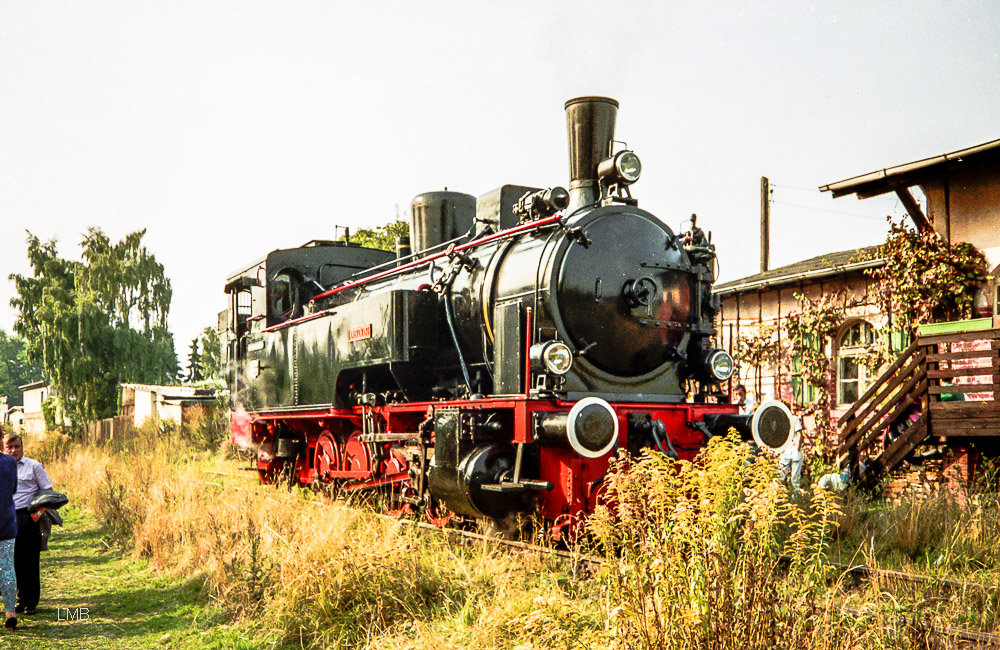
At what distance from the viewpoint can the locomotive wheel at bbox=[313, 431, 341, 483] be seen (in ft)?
33.7

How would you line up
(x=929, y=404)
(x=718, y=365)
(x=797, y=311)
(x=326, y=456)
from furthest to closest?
(x=797, y=311) → (x=326, y=456) → (x=929, y=404) → (x=718, y=365)

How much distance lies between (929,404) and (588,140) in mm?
5711

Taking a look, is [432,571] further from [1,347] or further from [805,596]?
[1,347]

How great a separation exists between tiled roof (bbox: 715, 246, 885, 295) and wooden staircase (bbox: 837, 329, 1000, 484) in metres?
1.98

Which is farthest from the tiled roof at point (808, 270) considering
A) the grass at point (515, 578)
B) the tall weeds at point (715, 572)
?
the tall weeds at point (715, 572)

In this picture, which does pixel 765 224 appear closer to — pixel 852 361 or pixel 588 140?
pixel 852 361

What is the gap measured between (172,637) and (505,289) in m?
3.82

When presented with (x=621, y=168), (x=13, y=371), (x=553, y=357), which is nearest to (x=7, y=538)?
(x=553, y=357)

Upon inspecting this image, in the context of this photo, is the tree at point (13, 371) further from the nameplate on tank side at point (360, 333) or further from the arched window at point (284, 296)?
the nameplate on tank side at point (360, 333)

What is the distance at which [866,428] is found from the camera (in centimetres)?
1106

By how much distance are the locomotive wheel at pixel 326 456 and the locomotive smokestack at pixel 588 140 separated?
14.4 ft

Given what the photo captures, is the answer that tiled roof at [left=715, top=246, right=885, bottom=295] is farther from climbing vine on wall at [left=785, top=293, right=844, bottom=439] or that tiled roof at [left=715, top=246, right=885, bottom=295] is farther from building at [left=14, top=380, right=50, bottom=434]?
building at [left=14, top=380, right=50, bottom=434]

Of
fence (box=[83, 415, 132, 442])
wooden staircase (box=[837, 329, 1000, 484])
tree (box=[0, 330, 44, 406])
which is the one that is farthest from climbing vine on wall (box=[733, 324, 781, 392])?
tree (box=[0, 330, 44, 406])

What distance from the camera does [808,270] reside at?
46.3ft
